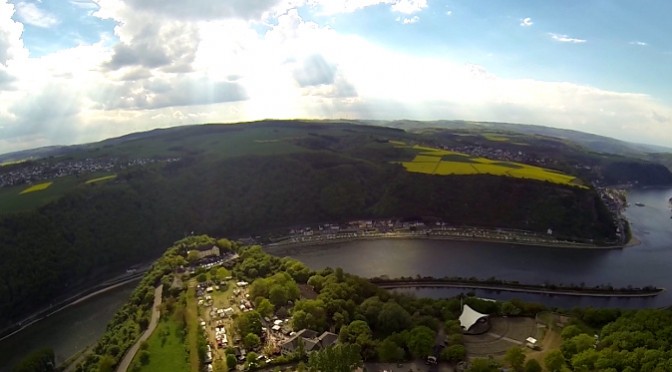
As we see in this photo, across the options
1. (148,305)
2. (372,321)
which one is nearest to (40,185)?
(148,305)

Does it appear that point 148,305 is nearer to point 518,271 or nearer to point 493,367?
point 493,367

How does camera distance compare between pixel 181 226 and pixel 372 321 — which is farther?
pixel 181 226

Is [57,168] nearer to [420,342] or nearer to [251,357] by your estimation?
[251,357]

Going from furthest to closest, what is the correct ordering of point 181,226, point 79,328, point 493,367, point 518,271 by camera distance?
point 181,226, point 518,271, point 79,328, point 493,367

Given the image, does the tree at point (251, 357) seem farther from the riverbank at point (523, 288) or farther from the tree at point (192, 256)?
the riverbank at point (523, 288)

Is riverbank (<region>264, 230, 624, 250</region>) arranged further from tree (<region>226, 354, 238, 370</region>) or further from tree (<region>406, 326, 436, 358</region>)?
tree (<region>226, 354, 238, 370</region>)

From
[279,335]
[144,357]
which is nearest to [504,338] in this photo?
[279,335]
